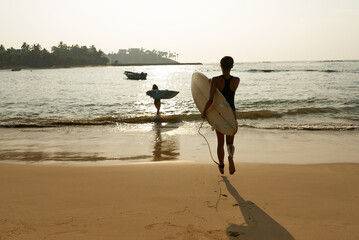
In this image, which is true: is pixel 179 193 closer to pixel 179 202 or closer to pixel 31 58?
pixel 179 202

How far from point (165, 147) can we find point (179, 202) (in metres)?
4.14

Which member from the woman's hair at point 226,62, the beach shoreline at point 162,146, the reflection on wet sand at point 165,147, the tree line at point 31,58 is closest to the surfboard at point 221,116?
the woman's hair at point 226,62

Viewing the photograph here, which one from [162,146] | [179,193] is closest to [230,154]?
[179,193]

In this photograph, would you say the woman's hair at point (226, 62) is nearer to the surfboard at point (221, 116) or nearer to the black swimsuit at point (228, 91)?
the black swimsuit at point (228, 91)

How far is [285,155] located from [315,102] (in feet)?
47.9

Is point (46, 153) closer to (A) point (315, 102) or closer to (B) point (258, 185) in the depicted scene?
(B) point (258, 185)

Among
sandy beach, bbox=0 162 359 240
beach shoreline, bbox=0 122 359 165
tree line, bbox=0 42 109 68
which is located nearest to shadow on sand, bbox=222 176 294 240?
sandy beach, bbox=0 162 359 240

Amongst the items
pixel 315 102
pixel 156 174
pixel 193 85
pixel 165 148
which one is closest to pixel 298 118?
pixel 315 102

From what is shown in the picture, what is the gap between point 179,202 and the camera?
4133 mm

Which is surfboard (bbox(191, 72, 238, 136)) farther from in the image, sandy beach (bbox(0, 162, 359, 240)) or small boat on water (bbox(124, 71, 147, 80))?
small boat on water (bbox(124, 71, 147, 80))

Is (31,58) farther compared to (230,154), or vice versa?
(31,58)

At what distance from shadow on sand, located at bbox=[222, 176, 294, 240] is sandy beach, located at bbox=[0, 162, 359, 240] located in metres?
0.01

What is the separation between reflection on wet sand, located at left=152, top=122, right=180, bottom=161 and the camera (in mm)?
7122

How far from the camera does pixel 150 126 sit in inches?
493
